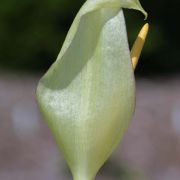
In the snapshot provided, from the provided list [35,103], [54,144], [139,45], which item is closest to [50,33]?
[35,103]

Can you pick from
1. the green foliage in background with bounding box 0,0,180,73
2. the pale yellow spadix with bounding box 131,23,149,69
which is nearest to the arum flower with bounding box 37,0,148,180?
the pale yellow spadix with bounding box 131,23,149,69

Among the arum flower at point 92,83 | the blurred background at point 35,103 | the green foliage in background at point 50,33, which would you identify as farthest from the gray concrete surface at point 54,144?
the arum flower at point 92,83

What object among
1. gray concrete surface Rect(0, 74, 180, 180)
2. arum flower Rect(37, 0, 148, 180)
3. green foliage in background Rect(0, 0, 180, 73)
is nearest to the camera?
arum flower Rect(37, 0, 148, 180)

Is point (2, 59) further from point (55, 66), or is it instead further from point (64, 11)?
point (55, 66)

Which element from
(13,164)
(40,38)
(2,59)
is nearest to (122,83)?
(13,164)

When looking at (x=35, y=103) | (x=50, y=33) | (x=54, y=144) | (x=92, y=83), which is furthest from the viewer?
(x=50, y=33)

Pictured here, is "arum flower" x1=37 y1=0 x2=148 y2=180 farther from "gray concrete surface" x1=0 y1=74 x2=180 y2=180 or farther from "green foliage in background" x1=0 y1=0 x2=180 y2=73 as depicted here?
"green foliage in background" x1=0 y1=0 x2=180 y2=73

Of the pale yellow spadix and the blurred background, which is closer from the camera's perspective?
the pale yellow spadix

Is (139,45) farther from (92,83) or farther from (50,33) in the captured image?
(50,33)
